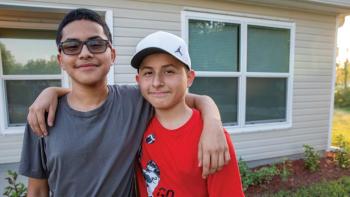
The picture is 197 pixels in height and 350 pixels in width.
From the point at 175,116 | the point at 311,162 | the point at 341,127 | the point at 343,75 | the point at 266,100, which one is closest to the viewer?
the point at 175,116

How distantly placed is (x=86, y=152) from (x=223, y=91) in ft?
11.5

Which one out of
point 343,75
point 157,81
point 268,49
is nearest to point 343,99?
point 343,75

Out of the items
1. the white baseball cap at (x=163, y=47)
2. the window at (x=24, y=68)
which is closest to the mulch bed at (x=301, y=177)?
the white baseball cap at (x=163, y=47)

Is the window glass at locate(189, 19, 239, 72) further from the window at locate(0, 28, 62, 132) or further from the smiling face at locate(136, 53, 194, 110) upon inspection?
the smiling face at locate(136, 53, 194, 110)

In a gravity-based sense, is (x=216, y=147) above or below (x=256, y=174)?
above

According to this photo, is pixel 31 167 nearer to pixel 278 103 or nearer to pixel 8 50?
pixel 8 50

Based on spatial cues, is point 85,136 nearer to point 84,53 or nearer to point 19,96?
point 84,53

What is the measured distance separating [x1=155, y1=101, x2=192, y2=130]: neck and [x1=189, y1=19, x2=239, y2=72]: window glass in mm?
2953

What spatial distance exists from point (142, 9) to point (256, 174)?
300cm

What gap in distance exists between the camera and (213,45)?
4.33 meters

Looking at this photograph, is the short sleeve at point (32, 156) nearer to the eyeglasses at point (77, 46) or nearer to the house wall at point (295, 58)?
the eyeglasses at point (77, 46)

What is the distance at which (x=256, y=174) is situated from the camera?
408cm

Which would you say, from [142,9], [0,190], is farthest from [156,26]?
[0,190]

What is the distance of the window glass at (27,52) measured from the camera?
4164 mm
